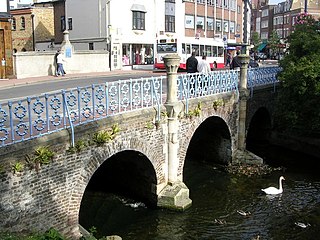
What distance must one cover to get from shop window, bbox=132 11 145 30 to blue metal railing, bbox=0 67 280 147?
2452cm

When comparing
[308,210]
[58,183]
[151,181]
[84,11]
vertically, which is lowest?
[308,210]

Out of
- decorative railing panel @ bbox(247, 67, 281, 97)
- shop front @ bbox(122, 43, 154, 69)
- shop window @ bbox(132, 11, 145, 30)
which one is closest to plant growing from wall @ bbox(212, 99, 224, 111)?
decorative railing panel @ bbox(247, 67, 281, 97)

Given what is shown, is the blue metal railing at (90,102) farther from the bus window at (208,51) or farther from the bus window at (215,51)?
the bus window at (215,51)

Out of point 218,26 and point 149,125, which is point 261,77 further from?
point 218,26

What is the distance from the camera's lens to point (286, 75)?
19031 mm

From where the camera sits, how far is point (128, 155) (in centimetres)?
1378

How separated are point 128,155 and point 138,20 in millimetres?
30361

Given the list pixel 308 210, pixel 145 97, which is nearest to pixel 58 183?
pixel 145 97

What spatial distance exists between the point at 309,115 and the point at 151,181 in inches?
349

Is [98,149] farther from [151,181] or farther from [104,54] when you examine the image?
[104,54]

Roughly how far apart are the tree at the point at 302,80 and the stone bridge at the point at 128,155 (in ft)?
5.79

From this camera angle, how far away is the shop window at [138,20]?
41.7 m

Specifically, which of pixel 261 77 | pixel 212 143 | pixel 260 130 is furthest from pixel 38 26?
pixel 212 143

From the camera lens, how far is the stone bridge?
8922mm
